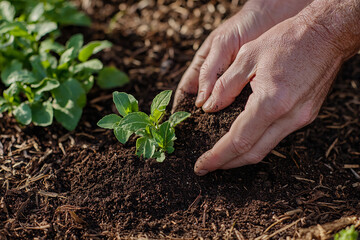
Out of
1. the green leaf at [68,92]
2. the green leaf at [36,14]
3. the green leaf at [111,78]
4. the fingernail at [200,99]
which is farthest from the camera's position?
the green leaf at [111,78]

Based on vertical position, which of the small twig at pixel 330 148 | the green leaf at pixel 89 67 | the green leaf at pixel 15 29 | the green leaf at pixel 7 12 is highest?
the green leaf at pixel 7 12

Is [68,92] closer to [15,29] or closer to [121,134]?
[15,29]

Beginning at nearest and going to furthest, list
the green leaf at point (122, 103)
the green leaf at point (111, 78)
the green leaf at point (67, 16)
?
the green leaf at point (122, 103) → the green leaf at point (111, 78) → the green leaf at point (67, 16)

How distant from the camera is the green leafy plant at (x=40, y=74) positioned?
2.94 metres

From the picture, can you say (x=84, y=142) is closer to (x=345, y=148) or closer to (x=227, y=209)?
(x=227, y=209)

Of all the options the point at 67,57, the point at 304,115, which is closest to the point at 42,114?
the point at 67,57

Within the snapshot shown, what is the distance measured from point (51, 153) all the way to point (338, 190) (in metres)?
2.13

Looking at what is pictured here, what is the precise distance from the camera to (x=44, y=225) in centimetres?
246

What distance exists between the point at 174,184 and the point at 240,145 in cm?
53

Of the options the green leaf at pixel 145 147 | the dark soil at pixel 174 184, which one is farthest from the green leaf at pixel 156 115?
the dark soil at pixel 174 184

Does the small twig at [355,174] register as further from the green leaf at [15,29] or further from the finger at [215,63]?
the green leaf at [15,29]

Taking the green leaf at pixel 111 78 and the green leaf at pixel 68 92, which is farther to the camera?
the green leaf at pixel 111 78

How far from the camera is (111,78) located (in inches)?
136

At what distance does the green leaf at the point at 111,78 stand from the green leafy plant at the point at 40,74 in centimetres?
21
